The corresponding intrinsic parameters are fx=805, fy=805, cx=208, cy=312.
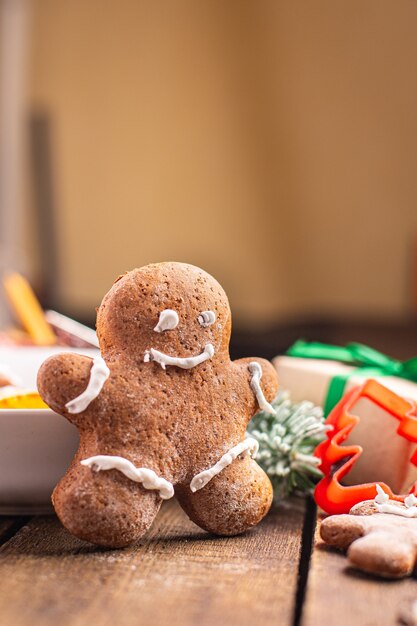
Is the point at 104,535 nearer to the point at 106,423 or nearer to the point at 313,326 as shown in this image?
the point at 106,423

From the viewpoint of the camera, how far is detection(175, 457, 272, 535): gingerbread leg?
0.71 m

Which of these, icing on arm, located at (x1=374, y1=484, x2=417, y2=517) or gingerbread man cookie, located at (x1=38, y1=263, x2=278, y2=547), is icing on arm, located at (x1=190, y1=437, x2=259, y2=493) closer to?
gingerbread man cookie, located at (x1=38, y1=263, x2=278, y2=547)

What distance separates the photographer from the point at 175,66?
3.45 m

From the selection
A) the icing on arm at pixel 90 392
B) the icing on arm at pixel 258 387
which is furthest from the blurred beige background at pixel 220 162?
the icing on arm at pixel 90 392

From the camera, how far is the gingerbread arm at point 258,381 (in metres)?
0.75

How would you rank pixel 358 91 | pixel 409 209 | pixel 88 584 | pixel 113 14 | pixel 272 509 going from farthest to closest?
pixel 113 14 → pixel 409 209 → pixel 358 91 → pixel 272 509 → pixel 88 584

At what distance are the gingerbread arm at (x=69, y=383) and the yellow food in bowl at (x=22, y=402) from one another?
131 mm

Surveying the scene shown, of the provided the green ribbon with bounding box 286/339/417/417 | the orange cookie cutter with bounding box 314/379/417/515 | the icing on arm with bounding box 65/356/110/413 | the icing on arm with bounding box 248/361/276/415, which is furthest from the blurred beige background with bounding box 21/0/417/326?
the icing on arm with bounding box 65/356/110/413

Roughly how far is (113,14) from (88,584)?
3160 millimetres

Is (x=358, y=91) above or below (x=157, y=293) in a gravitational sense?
above

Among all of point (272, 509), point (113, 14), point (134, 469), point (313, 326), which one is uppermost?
point (113, 14)

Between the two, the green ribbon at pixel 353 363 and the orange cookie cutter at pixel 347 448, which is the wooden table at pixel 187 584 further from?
the green ribbon at pixel 353 363

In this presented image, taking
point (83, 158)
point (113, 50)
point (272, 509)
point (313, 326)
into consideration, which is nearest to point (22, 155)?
point (83, 158)

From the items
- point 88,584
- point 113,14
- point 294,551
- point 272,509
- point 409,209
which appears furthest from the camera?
point 113,14
